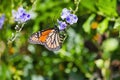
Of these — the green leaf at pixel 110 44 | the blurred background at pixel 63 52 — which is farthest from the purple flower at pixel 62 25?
the green leaf at pixel 110 44

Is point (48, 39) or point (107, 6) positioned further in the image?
point (107, 6)

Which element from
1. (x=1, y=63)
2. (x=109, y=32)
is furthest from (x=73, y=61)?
(x=1, y=63)

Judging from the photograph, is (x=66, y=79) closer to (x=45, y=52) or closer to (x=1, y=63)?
(x=45, y=52)

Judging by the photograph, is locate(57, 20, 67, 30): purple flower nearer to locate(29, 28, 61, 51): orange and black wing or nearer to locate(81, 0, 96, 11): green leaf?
locate(29, 28, 61, 51): orange and black wing

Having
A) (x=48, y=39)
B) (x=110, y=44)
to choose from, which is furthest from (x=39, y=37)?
(x=110, y=44)

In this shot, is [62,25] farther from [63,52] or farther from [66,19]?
[63,52]
